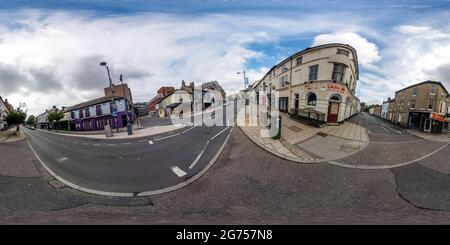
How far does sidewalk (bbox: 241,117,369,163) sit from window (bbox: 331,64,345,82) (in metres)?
0.68

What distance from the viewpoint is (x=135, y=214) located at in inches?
53.7

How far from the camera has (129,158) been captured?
203 cm

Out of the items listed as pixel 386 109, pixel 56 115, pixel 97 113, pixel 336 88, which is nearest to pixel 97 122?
pixel 97 113

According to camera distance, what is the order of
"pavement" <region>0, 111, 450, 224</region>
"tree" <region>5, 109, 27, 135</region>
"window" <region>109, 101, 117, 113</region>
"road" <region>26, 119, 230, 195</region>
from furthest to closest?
1. "window" <region>109, 101, 117, 113</region>
2. "tree" <region>5, 109, 27, 135</region>
3. "road" <region>26, 119, 230, 195</region>
4. "pavement" <region>0, 111, 450, 224</region>

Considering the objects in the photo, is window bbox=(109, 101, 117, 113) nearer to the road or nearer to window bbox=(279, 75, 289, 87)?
the road

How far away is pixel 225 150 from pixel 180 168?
2.29 feet

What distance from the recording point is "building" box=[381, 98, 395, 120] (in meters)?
2.22

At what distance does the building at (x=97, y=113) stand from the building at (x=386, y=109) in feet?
12.9

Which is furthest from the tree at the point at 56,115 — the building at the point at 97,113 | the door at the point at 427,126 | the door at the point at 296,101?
the door at the point at 427,126

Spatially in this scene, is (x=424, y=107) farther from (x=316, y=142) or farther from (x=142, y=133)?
(x=142, y=133)

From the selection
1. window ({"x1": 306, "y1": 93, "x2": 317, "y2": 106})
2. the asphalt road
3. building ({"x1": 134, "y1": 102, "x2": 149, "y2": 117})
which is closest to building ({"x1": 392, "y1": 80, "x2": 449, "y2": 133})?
window ({"x1": 306, "y1": 93, "x2": 317, "y2": 106})

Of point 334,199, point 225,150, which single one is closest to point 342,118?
point 334,199

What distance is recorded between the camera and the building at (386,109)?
2217 mm
